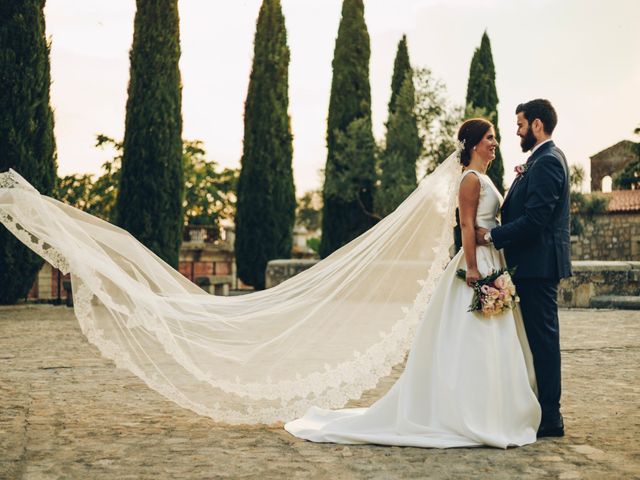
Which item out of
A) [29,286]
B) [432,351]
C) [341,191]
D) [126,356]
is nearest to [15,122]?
[29,286]

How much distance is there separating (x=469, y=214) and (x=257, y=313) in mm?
1600

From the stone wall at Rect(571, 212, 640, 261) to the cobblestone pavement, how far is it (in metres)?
28.7

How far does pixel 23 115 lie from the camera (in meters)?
15.3

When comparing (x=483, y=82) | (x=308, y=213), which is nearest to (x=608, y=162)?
(x=483, y=82)

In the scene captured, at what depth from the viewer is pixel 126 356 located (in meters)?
4.91

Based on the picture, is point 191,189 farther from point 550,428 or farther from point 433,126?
point 550,428

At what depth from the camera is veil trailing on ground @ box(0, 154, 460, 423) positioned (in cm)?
495

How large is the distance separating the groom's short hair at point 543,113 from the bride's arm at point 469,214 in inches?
22.1

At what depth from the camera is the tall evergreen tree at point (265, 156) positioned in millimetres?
21683

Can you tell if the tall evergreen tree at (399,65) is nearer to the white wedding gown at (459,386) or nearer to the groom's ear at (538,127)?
the groom's ear at (538,127)

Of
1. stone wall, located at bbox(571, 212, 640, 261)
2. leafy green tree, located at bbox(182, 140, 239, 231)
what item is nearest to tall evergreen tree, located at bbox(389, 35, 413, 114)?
leafy green tree, located at bbox(182, 140, 239, 231)

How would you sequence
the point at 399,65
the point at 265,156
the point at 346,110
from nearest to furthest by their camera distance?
the point at 265,156
the point at 346,110
the point at 399,65

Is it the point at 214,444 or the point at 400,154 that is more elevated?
the point at 400,154

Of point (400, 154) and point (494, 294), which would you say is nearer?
point (494, 294)
